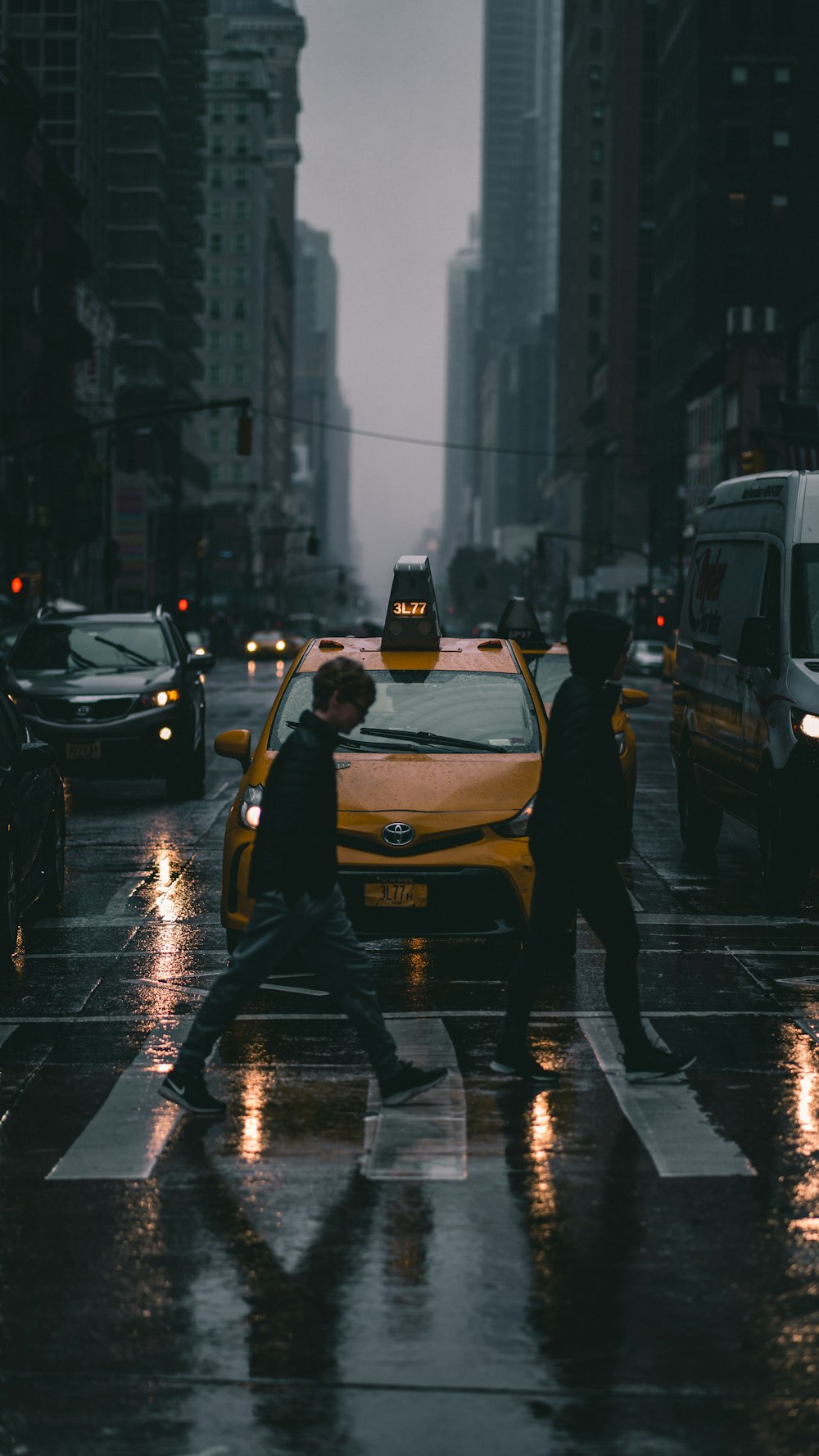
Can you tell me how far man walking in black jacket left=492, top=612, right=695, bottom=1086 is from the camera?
8.10m

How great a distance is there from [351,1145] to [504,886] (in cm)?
323

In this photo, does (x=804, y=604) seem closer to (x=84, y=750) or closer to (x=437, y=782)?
(x=437, y=782)

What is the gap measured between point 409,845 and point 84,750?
1119cm

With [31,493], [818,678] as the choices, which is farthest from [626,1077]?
[31,493]

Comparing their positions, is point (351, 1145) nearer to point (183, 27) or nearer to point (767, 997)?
point (767, 997)

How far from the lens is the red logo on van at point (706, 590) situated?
1603cm

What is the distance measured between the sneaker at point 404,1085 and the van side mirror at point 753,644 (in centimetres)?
593

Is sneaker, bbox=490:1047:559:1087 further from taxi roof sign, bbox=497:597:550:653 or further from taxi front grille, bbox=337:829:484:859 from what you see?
taxi roof sign, bbox=497:597:550:653

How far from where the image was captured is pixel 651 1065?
8.29 meters

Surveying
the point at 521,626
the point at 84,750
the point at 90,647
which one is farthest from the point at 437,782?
the point at 90,647

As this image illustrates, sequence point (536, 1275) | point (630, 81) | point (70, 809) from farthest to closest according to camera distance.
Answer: point (630, 81) < point (70, 809) < point (536, 1275)

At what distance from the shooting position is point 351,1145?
7.28 m

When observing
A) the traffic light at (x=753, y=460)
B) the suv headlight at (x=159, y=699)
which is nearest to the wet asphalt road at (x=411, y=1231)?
the suv headlight at (x=159, y=699)

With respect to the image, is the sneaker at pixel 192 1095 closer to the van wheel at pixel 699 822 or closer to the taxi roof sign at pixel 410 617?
the taxi roof sign at pixel 410 617
